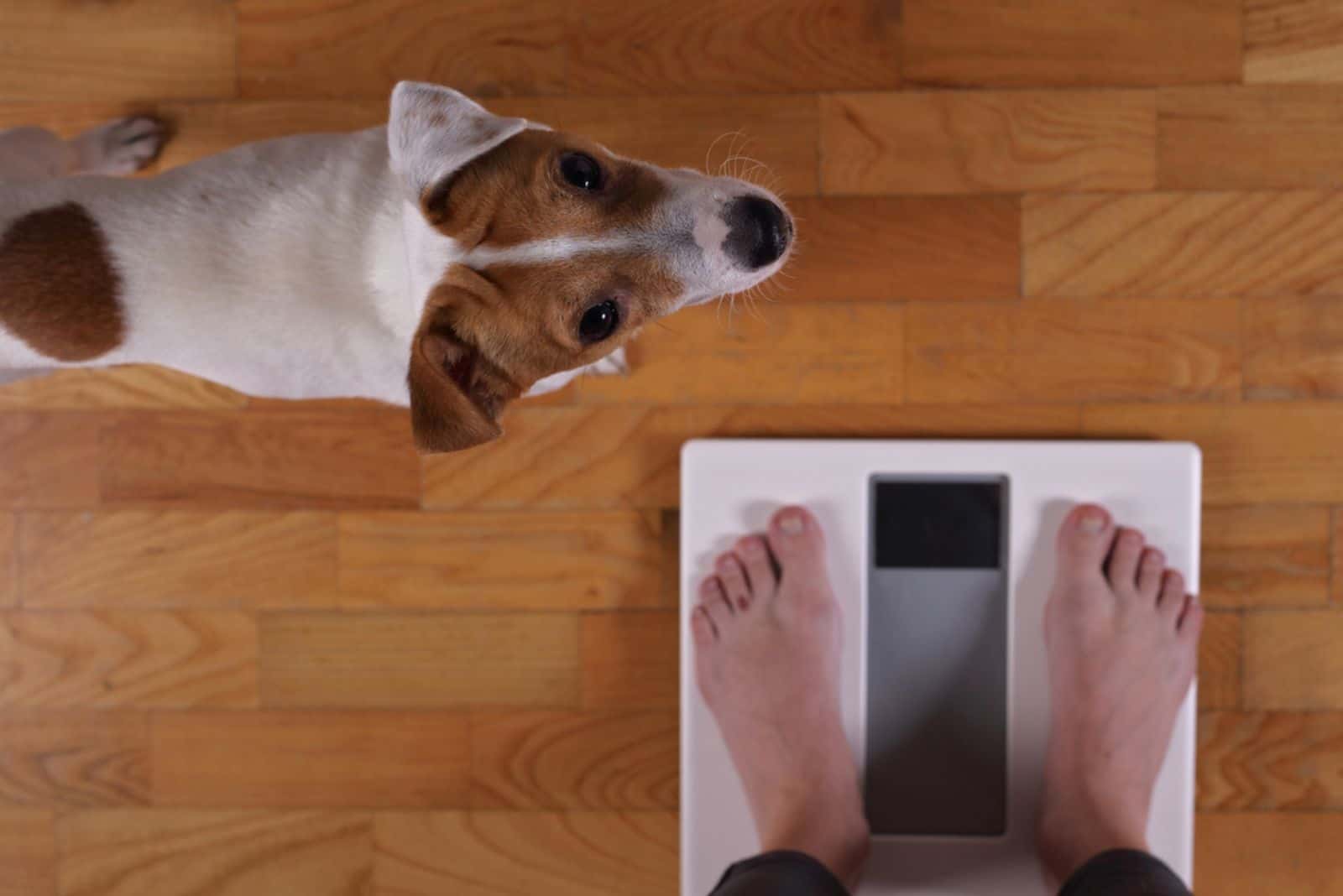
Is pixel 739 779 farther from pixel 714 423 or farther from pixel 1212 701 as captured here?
pixel 1212 701

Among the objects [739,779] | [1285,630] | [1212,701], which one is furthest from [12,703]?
[1285,630]

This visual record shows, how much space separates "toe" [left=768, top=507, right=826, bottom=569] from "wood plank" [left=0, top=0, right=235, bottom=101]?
3.41ft

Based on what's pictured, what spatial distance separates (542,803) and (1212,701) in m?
1.01

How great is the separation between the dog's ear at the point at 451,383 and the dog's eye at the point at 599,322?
10 centimetres

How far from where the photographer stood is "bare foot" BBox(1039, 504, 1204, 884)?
1457 millimetres

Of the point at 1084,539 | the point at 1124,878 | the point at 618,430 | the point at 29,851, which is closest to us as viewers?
the point at 1124,878

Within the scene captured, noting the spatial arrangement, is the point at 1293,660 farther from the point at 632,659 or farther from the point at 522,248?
the point at 522,248

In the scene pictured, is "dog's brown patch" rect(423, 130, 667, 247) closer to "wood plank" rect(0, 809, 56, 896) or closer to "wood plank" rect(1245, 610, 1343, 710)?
"wood plank" rect(1245, 610, 1343, 710)

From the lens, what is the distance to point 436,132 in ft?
3.44

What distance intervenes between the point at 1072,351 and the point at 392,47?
42.7 inches

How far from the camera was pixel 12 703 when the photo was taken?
1.64m

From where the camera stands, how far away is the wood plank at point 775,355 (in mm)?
1534

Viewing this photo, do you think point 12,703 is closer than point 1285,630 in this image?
No

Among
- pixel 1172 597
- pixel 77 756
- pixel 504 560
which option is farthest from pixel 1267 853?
pixel 77 756
